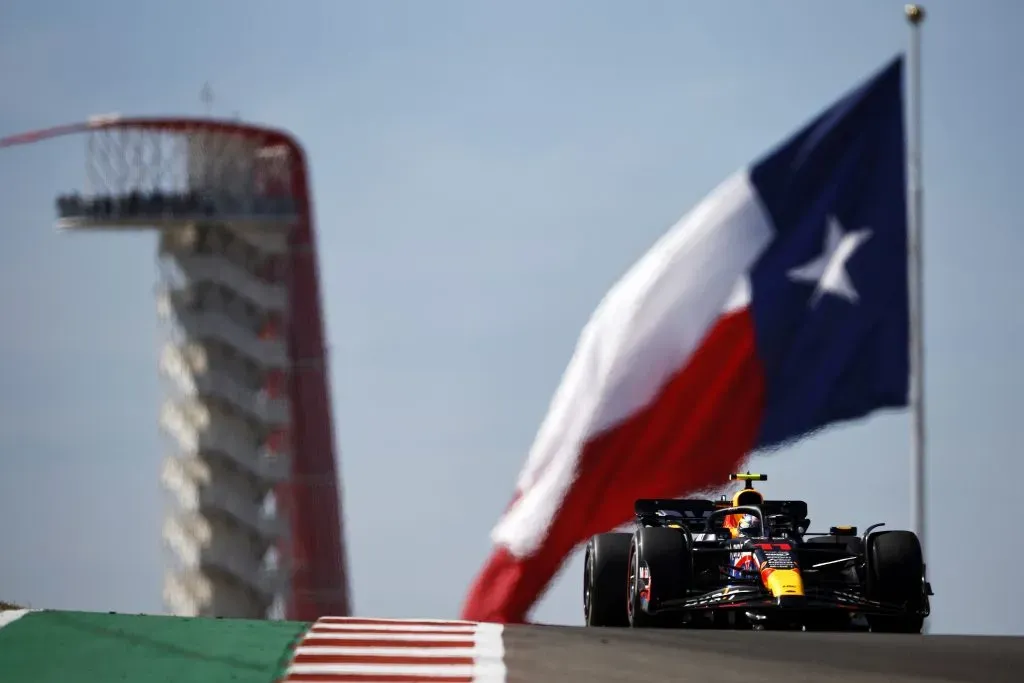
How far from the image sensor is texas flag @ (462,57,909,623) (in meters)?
26.8

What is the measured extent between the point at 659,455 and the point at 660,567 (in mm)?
8460

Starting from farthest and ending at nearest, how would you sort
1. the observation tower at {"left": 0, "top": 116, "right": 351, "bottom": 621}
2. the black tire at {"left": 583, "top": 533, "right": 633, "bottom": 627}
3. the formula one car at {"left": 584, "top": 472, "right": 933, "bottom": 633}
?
the observation tower at {"left": 0, "top": 116, "right": 351, "bottom": 621} < the black tire at {"left": 583, "top": 533, "right": 633, "bottom": 627} < the formula one car at {"left": 584, "top": 472, "right": 933, "bottom": 633}

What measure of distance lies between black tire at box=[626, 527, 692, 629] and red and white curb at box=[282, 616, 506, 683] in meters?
2.16

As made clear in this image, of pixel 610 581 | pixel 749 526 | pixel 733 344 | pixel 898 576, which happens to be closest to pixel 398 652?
pixel 610 581

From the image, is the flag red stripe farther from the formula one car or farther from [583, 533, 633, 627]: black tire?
[583, 533, 633, 627]: black tire

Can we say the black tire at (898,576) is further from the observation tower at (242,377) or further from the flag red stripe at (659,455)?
the observation tower at (242,377)

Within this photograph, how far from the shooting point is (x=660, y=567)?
62.1ft

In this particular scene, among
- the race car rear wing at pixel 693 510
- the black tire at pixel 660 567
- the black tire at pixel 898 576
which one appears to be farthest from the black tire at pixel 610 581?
the black tire at pixel 898 576

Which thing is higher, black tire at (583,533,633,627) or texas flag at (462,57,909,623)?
texas flag at (462,57,909,623)

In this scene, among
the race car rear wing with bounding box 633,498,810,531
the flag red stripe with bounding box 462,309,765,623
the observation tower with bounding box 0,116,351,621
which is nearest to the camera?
the race car rear wing with bounding box 633,498,810,531

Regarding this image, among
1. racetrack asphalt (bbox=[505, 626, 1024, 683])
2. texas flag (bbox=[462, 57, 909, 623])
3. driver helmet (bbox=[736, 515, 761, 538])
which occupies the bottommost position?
racetrack asphalt (bbox=[505, 626, 1024, 683])

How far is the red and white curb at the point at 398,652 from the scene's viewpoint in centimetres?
1498

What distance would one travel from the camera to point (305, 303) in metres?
86.8

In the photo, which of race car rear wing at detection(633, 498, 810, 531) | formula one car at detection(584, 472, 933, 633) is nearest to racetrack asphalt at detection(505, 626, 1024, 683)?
formula one car at detection(584, 472, 933, 633)
